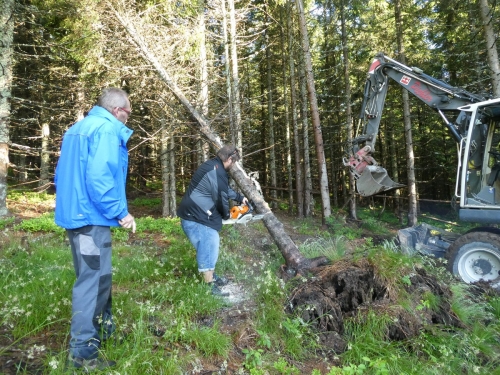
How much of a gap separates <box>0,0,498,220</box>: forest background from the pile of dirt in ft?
8.45

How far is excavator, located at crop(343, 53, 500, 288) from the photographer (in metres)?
5.70

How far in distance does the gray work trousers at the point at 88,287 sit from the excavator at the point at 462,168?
4972 millimetres

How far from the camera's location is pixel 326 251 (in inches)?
191

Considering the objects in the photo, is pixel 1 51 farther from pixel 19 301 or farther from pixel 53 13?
pixel 19 301

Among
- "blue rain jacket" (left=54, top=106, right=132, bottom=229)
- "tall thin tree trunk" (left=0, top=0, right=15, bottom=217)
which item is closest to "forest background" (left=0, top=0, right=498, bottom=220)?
"tall thin tree trunk" (left=0, top=0, right=15, bottom=217)

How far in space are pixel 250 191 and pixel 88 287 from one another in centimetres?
369

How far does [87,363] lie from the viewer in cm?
242

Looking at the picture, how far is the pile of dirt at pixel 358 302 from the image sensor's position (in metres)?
3.41

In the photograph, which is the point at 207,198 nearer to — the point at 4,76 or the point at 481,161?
the point at 481,161

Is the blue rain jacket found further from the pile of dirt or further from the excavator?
the excavator

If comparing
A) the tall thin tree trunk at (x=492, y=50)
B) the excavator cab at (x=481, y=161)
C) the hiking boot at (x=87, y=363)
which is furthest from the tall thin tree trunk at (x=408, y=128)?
the hiking boot at (x=87, y=363)

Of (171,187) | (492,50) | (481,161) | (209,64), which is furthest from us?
(171,187)

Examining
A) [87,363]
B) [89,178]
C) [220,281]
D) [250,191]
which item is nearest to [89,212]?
[89,178]

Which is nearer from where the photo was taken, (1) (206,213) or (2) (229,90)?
(1) (206,213)
